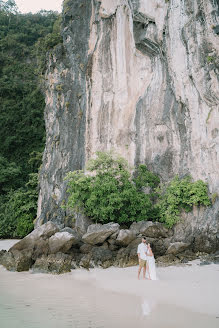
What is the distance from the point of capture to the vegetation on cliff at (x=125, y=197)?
15000 millimetres

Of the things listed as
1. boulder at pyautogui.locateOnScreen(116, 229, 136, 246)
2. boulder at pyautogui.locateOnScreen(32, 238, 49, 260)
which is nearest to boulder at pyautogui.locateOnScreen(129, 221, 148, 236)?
boulder at pyautogui.locateOnScreen(116, 229, 136, 246)

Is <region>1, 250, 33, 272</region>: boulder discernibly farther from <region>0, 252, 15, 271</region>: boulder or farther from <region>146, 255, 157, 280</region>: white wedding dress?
<region>146, 255, 157, 280</region>: white wedding dress

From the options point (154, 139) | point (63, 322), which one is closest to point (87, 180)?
point (154, 139)

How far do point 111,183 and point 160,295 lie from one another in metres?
7.83

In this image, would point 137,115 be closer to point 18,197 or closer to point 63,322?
point 18,197

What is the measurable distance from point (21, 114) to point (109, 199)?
→ 2168cm

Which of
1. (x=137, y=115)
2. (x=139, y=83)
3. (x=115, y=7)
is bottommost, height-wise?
(x=137, y=115)

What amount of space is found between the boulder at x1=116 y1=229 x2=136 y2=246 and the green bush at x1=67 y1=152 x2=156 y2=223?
5.47ft

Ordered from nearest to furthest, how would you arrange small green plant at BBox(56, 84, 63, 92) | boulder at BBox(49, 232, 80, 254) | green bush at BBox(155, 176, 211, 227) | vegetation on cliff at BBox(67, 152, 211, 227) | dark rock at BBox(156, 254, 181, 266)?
dark rock at BBox(156, 254, 181, 266), boulder at BBox(49, 232, 80, 254), green bush at BBox(155, 176, 211, 227), vegetation on cliff at BBox(67, 152, 211, 227), small green plant at BBox(56, 84, 63, 92)

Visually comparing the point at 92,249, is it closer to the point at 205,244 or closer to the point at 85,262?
the point at 85,262

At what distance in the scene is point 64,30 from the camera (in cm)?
2417

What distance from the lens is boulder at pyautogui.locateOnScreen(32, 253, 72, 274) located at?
11.6 m

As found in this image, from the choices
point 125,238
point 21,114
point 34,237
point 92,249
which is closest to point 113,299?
point 92,249

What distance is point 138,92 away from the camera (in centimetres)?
1983
